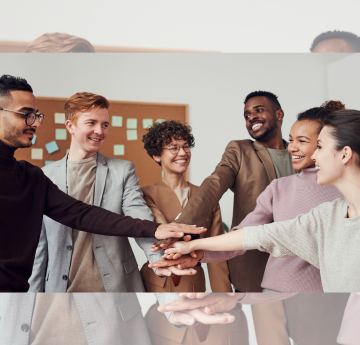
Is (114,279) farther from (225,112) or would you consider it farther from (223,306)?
(225,112)

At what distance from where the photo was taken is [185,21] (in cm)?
258

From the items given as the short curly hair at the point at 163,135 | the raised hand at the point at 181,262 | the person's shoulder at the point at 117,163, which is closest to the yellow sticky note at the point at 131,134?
the short curly hair at the point at 163,135

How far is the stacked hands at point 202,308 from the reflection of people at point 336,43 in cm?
183

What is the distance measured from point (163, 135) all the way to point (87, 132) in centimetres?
44

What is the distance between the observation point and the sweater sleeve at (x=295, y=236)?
4.80 ft

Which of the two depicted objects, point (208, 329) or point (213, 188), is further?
point (213, 188)

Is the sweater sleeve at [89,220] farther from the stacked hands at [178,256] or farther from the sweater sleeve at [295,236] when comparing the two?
the sweater sleeve at [295,236]

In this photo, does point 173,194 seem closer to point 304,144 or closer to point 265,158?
point 265,158

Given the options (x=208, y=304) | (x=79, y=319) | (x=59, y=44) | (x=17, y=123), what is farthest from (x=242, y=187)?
(x=59, y=44)

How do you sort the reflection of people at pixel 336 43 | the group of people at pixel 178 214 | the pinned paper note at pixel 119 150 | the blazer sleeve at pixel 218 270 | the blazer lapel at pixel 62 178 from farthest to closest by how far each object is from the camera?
1. the reflection of people at pixel 336 43
2. the pinned paper note at pixel 119 150
3. the blazer sleeve at pixel 218 270
4. the blazer lapel at pixel 62 178
5. the group of people at pixel 178 214

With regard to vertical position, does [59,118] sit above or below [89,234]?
above

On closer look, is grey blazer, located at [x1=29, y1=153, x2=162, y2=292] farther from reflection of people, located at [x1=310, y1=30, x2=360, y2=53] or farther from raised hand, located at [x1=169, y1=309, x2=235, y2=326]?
reflection of people, located at [x1=310, y1=30, x2=360, y2=53]

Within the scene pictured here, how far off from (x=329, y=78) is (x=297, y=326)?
5.49 feet

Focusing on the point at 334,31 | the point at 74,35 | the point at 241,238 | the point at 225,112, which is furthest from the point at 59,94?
the point at 334,31
